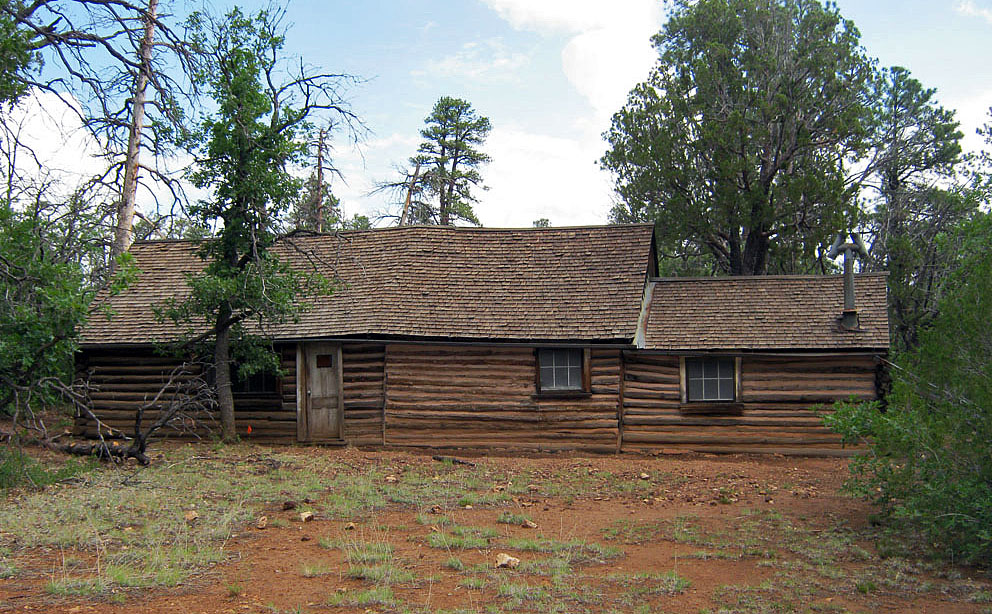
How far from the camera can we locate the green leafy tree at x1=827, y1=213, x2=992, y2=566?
25.6 ft

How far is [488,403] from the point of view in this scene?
16.5 metres

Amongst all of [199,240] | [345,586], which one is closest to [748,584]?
[345,586]

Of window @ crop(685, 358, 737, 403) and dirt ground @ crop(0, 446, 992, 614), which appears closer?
dirt ground @ crop(0, 446, 992, 614)

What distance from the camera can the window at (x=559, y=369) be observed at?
16406mm

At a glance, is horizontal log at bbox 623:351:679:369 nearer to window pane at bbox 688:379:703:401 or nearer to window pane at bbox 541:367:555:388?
window pane at bbox 688:379:703:401

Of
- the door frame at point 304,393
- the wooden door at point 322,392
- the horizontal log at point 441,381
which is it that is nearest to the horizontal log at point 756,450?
the horizontal log at point 441,381

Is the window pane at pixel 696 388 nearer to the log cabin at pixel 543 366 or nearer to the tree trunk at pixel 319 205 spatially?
the log cabin at pixel 543 366

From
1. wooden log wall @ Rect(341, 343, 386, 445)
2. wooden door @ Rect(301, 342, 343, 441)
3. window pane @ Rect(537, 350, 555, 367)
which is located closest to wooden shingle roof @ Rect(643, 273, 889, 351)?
window pane @ Rect(537, 350, 555, 367)

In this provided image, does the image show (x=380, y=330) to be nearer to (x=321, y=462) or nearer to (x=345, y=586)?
(x=321, y=462)

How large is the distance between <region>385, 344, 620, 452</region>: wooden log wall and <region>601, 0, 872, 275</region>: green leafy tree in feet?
43.4

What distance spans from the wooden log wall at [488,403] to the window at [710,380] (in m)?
1.67

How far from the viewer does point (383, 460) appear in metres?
14.9

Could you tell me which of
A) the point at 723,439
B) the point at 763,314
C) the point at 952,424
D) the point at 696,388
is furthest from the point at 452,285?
the point at 952,424

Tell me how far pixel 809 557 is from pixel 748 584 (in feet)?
4.60
